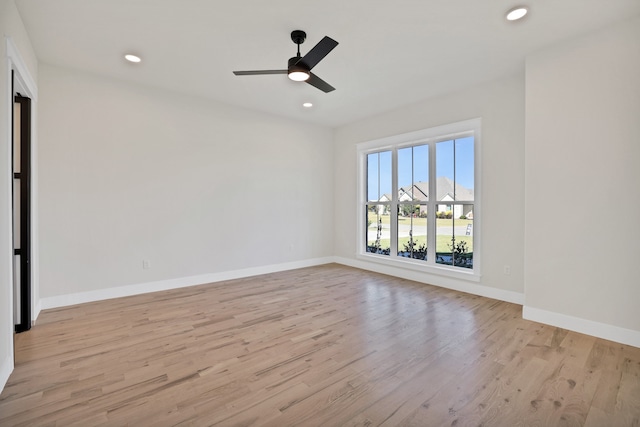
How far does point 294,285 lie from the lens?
14.7ft

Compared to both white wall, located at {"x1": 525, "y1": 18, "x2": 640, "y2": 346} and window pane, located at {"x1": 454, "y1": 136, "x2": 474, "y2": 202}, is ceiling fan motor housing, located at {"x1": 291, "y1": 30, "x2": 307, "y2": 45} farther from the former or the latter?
window pane, located at {"x1": 454, "y1": 136, "x2": 474, "y2": 202}

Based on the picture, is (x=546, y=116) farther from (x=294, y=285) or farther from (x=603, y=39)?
(x=294, y=285)

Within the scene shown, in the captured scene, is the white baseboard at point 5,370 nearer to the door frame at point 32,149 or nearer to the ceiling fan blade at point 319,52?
the door frame at point 32,149

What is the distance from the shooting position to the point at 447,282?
4410 mm

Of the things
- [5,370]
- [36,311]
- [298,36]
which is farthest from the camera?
[36,311]

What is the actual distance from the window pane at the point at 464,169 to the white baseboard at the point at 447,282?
1247 mm

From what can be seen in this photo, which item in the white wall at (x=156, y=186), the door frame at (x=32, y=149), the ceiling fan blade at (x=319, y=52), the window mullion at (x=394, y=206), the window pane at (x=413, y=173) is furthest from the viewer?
the window mullion at (x=394, y=206)

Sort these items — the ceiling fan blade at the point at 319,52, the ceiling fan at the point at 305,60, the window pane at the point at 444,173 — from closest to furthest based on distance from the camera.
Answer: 1. the ceiling fan blade at the point at 319,52
2. the ceiling fan at the point at 305,60
3. the window pane at the point at 444,173

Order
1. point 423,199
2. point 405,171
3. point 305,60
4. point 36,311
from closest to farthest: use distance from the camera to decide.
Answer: point 305,60 → point 36,311 → point 423,199 → point 405,171

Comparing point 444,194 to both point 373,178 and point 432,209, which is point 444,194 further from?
point 373,178

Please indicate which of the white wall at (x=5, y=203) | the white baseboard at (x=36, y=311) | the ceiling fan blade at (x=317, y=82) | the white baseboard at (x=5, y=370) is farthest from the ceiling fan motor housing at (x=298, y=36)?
the white baseboard at (x=36, y=311)

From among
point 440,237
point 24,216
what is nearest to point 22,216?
point 24,216

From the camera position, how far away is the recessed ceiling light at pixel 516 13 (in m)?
2.41

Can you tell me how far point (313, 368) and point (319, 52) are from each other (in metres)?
2.55
